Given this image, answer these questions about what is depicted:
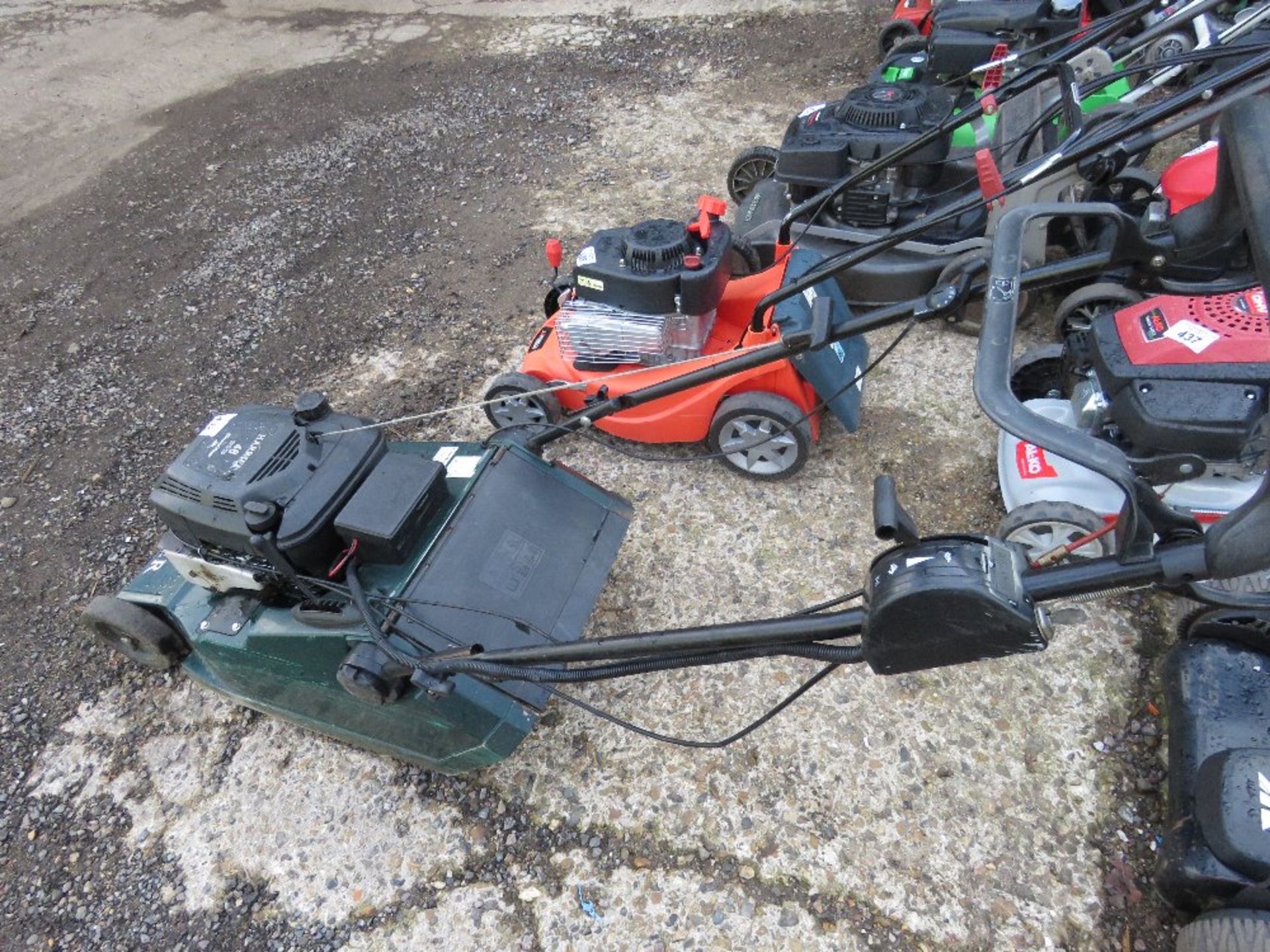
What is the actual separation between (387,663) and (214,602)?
31.5 inches

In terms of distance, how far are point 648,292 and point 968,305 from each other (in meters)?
1.30

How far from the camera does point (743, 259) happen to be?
11.8ft

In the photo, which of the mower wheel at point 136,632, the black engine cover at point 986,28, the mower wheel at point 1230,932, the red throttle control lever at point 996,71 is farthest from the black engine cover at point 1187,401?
the mower wheel at point 136,632

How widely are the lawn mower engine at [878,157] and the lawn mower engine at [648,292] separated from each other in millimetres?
800

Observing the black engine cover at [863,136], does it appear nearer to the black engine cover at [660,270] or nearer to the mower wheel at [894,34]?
the black engine cover at [660,270]

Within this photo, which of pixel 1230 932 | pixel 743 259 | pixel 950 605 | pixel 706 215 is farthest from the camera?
pixel 743 259

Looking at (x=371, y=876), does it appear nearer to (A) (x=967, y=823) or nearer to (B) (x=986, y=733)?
(A) (x=967, y=823)

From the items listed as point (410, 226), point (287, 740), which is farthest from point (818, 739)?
point (410, 226)

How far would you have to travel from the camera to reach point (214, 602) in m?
2.37

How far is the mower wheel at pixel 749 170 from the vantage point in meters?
4.33

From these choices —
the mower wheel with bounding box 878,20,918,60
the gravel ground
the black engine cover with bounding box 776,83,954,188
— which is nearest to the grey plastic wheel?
the mower wheel with bounding box 878,20,918,60

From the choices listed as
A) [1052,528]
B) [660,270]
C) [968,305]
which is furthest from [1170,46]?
[660,270]

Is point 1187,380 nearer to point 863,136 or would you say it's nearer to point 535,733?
point 863,136

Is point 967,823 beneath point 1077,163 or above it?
beneath
